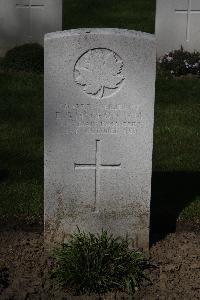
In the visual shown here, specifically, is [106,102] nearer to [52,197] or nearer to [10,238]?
[52,197]

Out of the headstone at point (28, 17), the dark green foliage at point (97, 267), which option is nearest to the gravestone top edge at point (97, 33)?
the dark green foliage at point (97, 267)

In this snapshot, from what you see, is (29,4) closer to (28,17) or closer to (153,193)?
(28,17)

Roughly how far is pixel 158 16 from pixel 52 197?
753 centimetres

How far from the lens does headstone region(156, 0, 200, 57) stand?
12.8 meters

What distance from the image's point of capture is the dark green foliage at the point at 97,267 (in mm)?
5402

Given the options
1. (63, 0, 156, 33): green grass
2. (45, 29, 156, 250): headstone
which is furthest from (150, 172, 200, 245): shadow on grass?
(63, 0, 156, 33): green grass

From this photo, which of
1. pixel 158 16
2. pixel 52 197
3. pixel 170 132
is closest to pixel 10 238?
pixel 52 197

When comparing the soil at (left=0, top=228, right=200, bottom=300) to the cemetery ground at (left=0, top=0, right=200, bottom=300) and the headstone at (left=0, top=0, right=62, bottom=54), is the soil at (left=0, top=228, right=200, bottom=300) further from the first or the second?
the headstone at (left=0, top=0, right=62, bottom=54)

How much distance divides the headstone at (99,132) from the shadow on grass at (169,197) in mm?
586

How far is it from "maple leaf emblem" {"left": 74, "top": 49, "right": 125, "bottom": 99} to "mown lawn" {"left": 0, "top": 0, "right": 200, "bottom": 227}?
1.54 meters

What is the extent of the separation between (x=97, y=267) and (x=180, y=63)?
717 centimetres

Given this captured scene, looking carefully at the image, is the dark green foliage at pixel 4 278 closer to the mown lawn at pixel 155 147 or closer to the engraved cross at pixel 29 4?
the mown lawn at pixel 155 147

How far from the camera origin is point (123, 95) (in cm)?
570

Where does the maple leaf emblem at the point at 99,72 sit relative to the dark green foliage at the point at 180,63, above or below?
above
